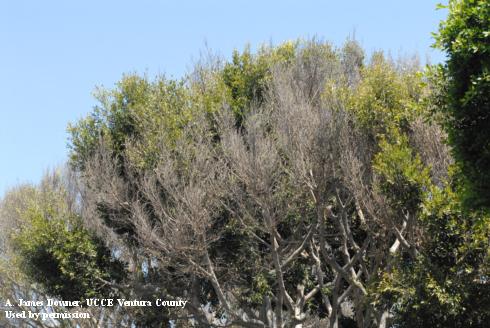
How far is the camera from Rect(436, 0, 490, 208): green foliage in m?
10.0

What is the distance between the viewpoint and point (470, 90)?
10.1m

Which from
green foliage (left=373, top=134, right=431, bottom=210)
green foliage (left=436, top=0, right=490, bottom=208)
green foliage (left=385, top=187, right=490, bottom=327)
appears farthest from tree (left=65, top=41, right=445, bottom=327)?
green foliage (left=436, top=0, right=490, bottom=208)

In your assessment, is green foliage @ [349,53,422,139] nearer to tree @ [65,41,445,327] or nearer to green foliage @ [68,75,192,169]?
tree @ [65,41,445,327]

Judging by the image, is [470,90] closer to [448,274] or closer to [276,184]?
[448,274]

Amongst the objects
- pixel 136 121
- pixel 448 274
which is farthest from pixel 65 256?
pixel 448 274

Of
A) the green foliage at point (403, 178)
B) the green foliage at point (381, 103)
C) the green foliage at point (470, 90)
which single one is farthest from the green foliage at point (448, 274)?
the green foliage at point (470, 90)

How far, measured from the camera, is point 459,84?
34.5 ft

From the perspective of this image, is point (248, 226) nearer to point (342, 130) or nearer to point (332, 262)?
point (332, 262)

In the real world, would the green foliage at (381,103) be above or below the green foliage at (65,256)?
above

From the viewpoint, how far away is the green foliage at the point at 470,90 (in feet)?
32.9

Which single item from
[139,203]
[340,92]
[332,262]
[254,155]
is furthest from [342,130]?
[139,203]

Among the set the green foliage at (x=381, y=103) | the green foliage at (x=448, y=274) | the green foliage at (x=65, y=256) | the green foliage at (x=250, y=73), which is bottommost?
the green foliage at (x=448, y=274)

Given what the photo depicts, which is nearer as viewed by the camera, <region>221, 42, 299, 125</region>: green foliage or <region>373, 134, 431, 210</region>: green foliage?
<region>373, 134, 431, 210</region>: green foliage

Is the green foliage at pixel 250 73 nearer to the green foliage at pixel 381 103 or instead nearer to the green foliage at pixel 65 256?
the green foliage at pixel 381 103
